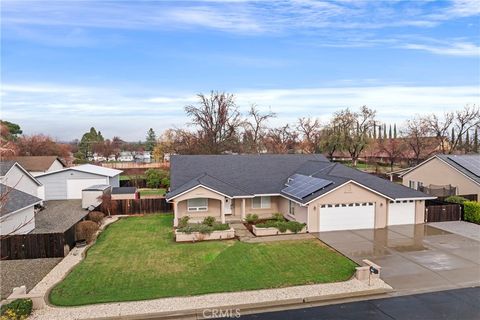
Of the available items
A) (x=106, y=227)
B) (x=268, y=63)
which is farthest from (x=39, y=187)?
(x=268, y=63)

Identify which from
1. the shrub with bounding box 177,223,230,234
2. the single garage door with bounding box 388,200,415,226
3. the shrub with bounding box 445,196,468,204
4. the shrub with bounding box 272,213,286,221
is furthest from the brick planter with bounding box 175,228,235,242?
the shrub with bounding box 445,196,468,204

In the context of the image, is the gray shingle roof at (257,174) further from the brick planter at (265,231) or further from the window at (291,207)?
the brick planter at (265,231)

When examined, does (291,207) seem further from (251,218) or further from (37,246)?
(37,246)

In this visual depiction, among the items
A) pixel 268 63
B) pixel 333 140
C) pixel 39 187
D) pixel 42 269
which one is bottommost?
pixel 42 269

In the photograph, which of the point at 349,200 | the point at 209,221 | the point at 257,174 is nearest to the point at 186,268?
the point at 209,221

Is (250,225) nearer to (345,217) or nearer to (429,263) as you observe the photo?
(345,217)
